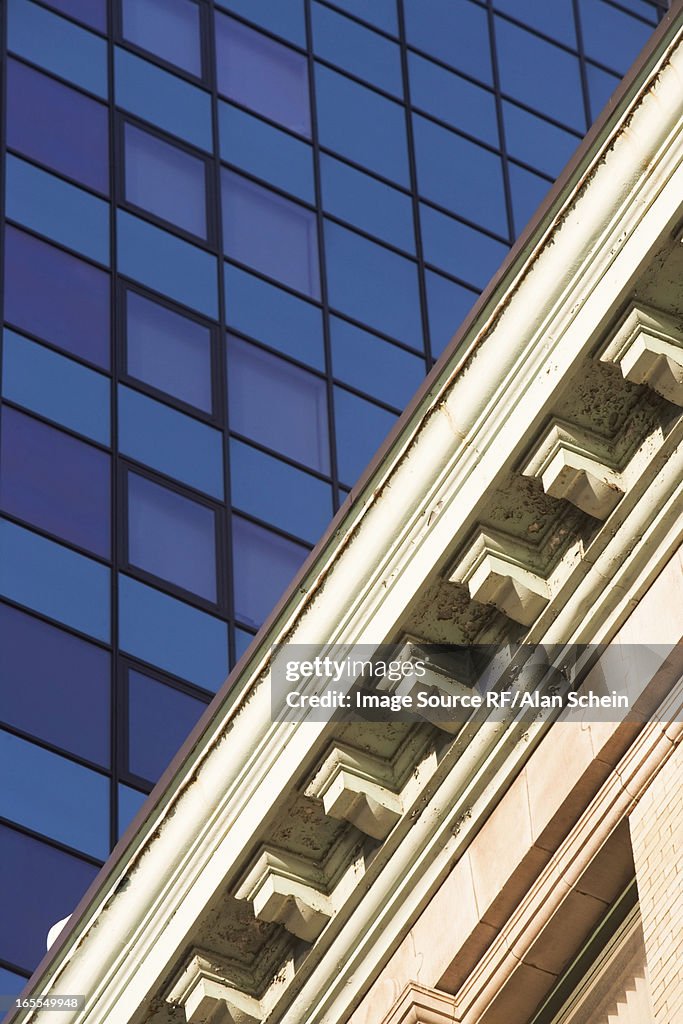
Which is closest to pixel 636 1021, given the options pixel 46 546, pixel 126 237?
pixel 46 546

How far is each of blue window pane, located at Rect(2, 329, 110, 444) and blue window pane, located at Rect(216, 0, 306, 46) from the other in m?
9.20

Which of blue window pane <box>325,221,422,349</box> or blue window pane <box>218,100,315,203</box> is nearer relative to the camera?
blue window pane <box>325,221,422,349</box>

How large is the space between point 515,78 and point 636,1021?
30.9 metres

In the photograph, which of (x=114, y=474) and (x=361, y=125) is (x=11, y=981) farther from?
(x=361, y=125)

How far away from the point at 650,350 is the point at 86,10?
24104mm

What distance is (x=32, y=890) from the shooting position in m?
23.2

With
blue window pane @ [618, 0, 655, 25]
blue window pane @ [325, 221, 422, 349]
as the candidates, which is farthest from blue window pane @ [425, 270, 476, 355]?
blue window pane @ [618, 0, 655, 25]

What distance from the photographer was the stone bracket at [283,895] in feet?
35.4

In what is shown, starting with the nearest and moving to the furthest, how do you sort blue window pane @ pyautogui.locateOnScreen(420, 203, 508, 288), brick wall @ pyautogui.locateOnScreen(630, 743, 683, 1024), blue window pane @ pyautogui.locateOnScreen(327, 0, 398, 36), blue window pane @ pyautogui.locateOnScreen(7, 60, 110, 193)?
brick wall @ pyautogui.locateOnScreen(630, 743, 683, 1024) < blue window pane @ pyautogui.locateOnScreen(7, 60, 110, 193) < blue window pane @ pyautogui.locateOnScreen(420, 203, 508, 288) < blue window pane @ pyautogui.locateOnScreen(327, 0, 398, 36)

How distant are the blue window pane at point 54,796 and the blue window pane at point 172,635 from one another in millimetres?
2006

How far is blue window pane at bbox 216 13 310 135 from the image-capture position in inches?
1339

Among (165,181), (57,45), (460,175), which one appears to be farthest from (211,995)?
(460,175)

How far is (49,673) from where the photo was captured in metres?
25.2

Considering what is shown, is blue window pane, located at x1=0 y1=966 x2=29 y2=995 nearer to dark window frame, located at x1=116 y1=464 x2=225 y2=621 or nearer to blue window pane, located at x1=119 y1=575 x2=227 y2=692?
blue window pane, located at x1=119 y1=575 x2=227 y2=692
